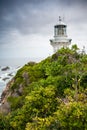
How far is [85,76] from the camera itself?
2564 cm

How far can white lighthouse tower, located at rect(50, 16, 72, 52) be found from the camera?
4900cm

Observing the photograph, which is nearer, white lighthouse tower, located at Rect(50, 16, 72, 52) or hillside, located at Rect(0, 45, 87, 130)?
hillside, located at Rect(0, 45, 87, 130)

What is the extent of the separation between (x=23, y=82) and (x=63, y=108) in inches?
569

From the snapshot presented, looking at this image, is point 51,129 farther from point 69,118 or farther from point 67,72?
point 67,72

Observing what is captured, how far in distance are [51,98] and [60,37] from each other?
2670 centimetres

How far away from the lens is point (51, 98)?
2298cm

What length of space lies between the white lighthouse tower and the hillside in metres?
12.6

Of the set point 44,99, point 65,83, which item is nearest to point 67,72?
point 65,83

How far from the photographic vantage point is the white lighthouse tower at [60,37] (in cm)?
4900

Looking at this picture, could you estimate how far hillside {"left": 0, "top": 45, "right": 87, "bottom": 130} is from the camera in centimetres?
1770

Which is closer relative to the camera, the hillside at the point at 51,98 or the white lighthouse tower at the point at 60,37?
the hillside at the point at 51,98

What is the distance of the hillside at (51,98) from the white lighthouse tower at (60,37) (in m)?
12.6

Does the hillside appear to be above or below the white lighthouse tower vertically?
below

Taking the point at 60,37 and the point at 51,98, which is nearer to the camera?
the point at 51,98
